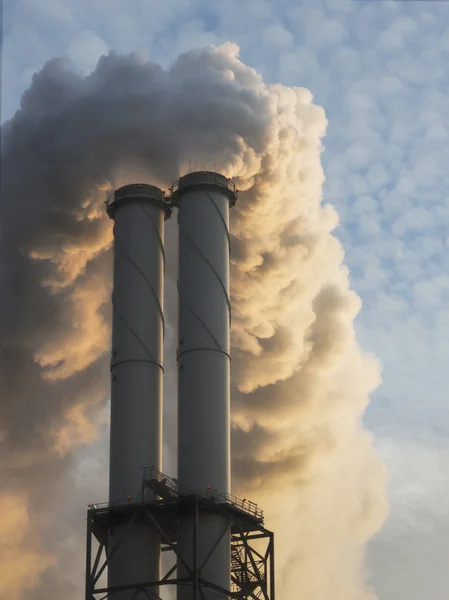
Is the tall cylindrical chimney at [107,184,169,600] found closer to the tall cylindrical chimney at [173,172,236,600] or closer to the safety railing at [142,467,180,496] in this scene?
the safety railing at [142,467,180,496]

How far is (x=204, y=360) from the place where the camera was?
72.6 m

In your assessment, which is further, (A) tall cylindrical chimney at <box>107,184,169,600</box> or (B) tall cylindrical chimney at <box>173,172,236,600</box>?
(A) tall cylindrical chimney at <box>107,184,169,600</box>

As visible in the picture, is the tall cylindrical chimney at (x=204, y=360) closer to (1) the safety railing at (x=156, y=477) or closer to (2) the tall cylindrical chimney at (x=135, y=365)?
(1) the safety railing at (x=156, y=477)

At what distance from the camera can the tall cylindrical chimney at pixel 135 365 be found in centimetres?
7025

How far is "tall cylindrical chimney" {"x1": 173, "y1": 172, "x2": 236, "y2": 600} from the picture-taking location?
69.5m

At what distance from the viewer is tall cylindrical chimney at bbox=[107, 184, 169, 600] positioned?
70.2m

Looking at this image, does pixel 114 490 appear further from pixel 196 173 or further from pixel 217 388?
pixel 196 173

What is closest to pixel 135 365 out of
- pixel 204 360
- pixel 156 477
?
pixel 204 360

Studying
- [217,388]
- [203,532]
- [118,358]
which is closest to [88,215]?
[118,358]

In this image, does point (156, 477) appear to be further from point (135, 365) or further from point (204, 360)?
point (204, 360)

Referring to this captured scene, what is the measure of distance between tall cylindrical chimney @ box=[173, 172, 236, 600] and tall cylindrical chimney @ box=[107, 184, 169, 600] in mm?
2105

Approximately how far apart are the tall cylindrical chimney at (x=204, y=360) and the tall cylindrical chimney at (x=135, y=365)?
6.91 feet

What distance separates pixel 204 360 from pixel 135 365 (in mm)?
4664

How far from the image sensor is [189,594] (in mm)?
68312
